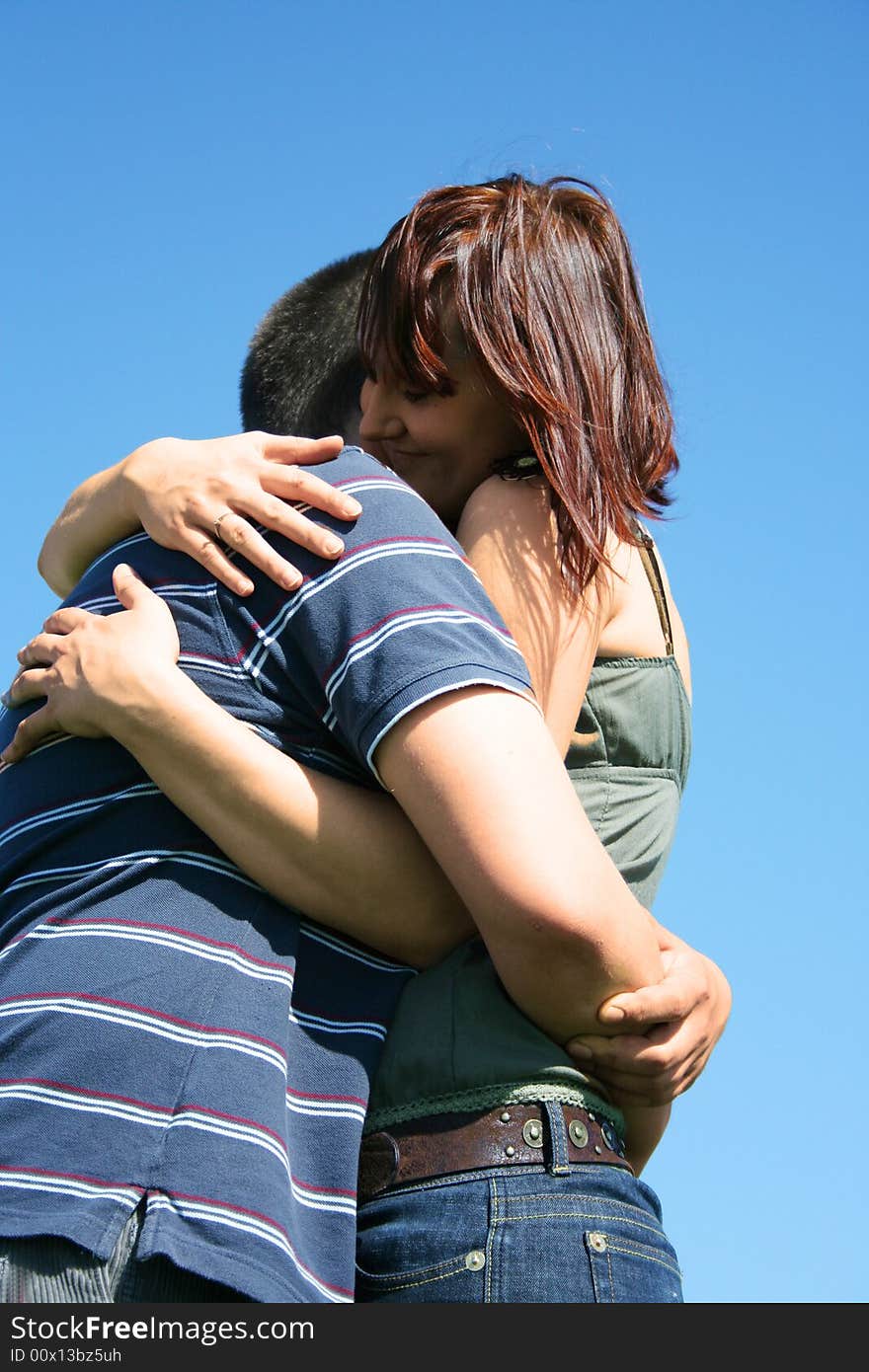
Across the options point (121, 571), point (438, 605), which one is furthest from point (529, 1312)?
point (121, 571)

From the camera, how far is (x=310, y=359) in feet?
12.6

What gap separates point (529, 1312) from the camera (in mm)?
1996

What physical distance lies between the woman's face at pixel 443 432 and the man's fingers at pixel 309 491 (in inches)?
21.9

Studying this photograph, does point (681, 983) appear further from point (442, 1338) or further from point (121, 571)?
point (121, 571)

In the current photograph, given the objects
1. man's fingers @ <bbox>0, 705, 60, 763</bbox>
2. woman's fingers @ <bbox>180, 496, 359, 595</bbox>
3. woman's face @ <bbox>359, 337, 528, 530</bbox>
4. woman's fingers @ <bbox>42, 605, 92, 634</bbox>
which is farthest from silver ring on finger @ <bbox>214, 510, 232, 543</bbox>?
woman's face @ <bbox>359, 337, 528, 530</bbox>

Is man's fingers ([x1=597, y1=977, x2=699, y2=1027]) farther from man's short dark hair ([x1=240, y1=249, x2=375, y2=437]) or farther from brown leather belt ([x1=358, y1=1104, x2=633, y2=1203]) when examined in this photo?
man's short dark hair ([x1=240, y1=249, x2=375, y2=437])

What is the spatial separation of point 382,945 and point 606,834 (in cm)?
48

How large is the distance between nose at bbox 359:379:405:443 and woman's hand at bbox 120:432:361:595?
0.48m

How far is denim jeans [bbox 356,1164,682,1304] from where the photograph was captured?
204 cm

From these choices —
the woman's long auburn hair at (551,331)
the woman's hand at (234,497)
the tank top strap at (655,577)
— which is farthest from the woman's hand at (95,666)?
the tank top strap at (655,577)

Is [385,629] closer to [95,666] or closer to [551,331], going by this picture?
[95,666]

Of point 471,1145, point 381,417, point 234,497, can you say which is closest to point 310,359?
point 381,417

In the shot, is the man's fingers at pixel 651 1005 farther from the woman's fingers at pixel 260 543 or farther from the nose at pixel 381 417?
the nose at pixel 381 417

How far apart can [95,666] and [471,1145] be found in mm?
897
